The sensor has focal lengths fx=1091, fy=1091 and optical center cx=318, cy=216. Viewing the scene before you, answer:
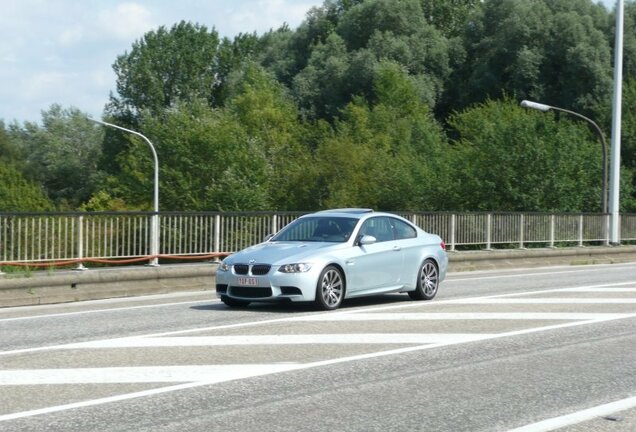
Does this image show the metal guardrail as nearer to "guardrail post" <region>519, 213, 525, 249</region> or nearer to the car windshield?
"guardrail post" <region>519, 213, 525, 249</region>

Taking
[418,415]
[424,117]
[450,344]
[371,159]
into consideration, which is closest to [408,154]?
[371,159]

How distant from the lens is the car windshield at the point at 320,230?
51.4 feet

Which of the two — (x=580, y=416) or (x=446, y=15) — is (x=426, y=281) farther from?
(x=446, y=15)

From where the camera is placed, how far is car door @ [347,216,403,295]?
15305 millimetres

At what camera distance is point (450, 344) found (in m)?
11.1

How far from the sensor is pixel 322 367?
9.51m

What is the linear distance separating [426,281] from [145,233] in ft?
19.7

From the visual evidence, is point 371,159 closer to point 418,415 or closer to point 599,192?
point 599,192

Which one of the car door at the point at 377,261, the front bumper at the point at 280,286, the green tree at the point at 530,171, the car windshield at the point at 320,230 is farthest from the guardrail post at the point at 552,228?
the front bumper at the point at 280,286

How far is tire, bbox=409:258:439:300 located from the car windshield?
4.65 ft

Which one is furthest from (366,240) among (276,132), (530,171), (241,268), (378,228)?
(276,132)

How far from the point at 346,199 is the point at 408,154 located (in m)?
3.68

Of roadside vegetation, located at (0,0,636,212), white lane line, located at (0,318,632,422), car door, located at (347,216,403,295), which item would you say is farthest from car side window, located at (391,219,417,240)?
roadside vegetation, located at (0,0,636,212)

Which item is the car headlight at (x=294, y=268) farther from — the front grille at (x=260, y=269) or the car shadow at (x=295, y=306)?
the car shadow at (x=295, y=306)
